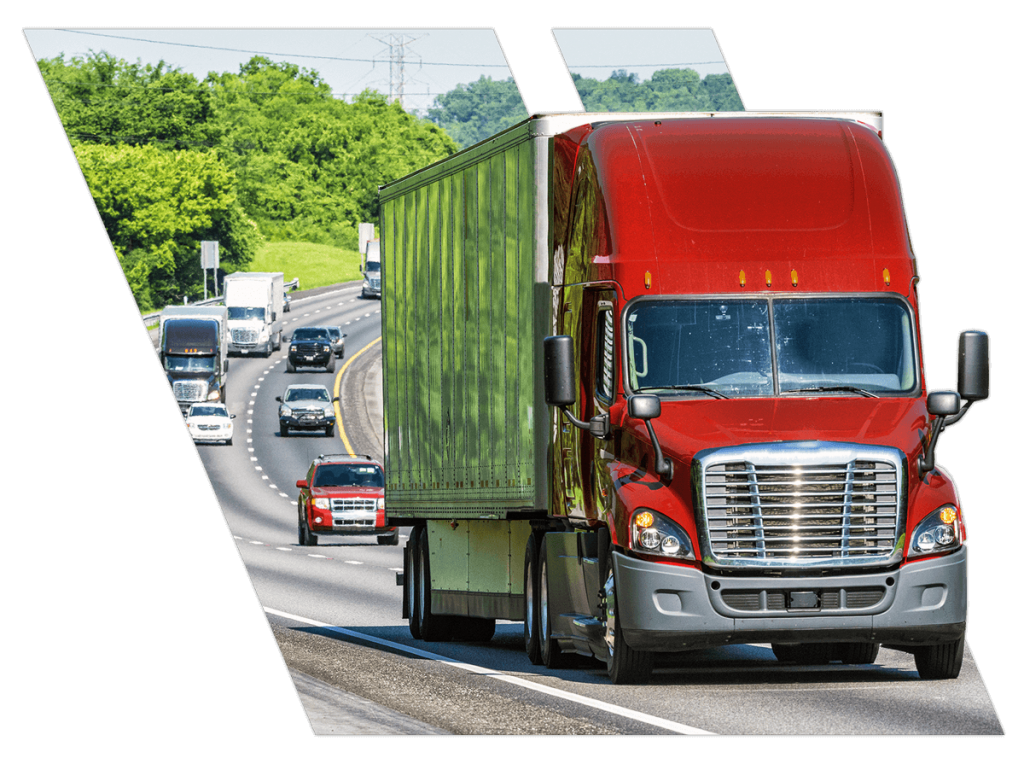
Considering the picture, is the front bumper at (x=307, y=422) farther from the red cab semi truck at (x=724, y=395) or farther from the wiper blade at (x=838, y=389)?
the wiper blade at (x=838, y=389)

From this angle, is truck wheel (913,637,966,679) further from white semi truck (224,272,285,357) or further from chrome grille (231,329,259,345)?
chrome grille (231,329,259,345)

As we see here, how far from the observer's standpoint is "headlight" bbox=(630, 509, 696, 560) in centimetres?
1396

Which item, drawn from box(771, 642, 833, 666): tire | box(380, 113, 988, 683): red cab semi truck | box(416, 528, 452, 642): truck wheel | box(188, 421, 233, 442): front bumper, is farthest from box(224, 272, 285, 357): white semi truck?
box(380, 113, 988, 683): red cab semi truck

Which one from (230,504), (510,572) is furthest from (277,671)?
(230,504)

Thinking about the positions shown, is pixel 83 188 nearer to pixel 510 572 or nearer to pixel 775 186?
pixel 775 186

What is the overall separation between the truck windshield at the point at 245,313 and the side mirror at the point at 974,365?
270 ft

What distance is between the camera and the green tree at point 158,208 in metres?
132

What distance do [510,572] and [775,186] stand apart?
4.73m

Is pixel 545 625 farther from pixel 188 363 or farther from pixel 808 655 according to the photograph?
pixel 188 363

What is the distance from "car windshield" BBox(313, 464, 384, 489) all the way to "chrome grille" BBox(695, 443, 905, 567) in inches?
1237

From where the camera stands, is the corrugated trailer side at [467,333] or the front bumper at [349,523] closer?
the corrugated trailer side at [467,333]

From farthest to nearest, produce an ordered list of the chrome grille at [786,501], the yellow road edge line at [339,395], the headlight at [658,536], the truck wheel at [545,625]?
1. the yellow road edge line at [339,395]
2. the truck wheel at [545,625]
3. the headlight at [658,536]
4. the chrome grille at [786,501]

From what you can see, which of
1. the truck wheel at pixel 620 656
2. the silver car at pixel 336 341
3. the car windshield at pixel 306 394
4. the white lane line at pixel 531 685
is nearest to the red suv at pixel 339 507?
the white lane line at pixel 531 685

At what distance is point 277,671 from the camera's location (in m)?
11.4
